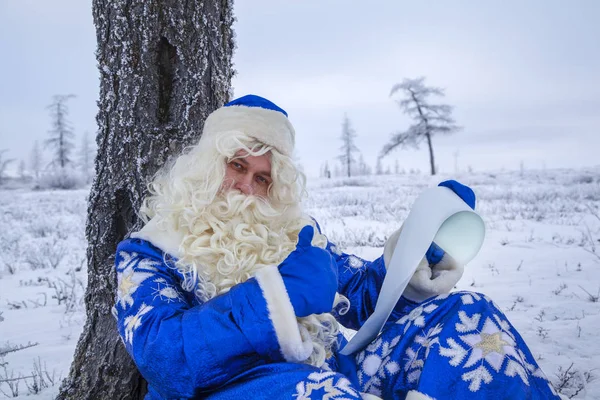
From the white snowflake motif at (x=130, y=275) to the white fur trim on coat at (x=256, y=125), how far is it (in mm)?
603

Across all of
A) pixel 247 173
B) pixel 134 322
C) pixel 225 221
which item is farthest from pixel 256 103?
pixel 134 322

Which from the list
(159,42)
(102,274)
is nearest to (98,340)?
(102,274)

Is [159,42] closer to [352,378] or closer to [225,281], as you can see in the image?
[225,281]

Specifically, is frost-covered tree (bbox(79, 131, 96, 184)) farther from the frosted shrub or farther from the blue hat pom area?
the blue hat pom area

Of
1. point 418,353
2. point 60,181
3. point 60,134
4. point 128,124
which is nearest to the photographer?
point 418,353

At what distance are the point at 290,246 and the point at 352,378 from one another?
0.65 metres

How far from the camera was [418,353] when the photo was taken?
1.71 metres

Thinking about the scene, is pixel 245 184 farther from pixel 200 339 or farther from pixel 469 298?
pixel 469 298

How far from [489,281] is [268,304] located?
12.1 feet

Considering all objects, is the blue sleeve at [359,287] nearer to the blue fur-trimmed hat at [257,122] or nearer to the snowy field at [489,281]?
the blue fur-trimmed hat at [257,122]

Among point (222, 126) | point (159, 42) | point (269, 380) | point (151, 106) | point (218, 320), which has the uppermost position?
point (159, 42)

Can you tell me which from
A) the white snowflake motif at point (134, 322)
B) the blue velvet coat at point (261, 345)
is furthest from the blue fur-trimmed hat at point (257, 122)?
the white snowflake motif at point (134, 322)

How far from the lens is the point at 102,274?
7.80 ft

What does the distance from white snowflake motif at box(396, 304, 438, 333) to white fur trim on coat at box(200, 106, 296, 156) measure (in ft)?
2.86
